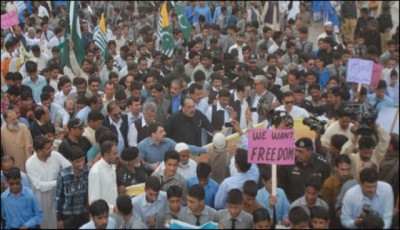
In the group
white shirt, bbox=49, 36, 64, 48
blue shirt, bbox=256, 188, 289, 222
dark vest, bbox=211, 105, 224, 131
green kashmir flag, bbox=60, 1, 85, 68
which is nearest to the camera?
blue shirt, bbox=256, 188, 289, 222

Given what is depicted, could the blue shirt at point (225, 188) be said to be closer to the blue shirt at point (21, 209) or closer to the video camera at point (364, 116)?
the video camera at point (364, 116)

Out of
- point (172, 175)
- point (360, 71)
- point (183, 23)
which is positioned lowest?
point (172, 175)

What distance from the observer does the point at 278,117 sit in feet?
30.8

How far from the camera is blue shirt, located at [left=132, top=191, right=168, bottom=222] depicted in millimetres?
7203

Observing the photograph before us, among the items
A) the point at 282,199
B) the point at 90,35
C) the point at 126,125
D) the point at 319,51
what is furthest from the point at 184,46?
the point at 282,199

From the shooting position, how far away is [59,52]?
14102 mm

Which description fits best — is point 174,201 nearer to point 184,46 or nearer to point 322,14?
point 184,46

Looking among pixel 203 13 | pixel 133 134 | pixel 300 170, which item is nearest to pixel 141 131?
pixel 133 134

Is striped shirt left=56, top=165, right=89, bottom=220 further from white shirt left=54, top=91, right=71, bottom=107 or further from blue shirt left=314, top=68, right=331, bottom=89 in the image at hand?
blue shirt left=314, top=68, right=331, bottom=89

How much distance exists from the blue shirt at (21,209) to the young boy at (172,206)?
49.3 inches

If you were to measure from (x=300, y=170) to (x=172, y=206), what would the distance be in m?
1.54

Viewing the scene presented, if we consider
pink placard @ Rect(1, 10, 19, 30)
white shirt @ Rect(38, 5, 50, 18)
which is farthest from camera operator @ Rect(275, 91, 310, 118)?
white shirt @ Rect(38, 5, 50, 18)

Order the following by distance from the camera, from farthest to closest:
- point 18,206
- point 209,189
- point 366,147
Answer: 1. point 366,147
2. point 209,189
3. point 18,206

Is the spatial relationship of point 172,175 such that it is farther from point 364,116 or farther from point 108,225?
point 364,116
